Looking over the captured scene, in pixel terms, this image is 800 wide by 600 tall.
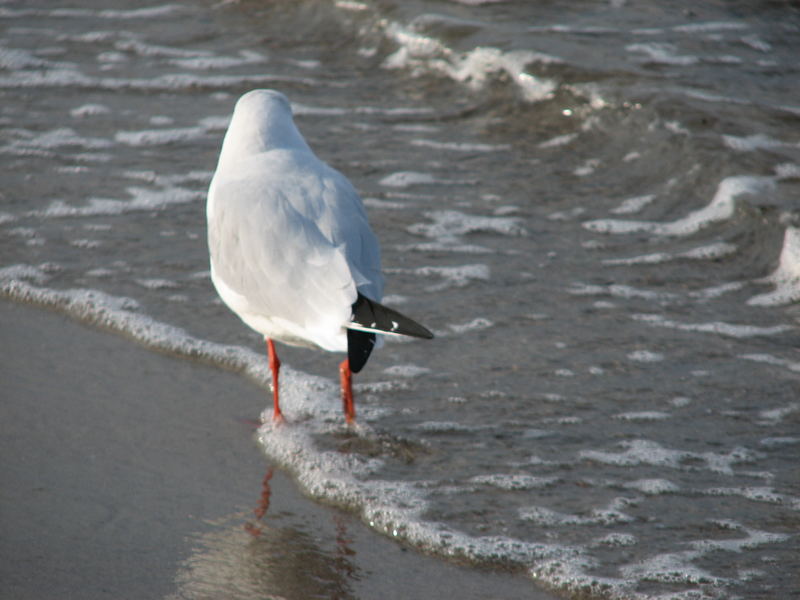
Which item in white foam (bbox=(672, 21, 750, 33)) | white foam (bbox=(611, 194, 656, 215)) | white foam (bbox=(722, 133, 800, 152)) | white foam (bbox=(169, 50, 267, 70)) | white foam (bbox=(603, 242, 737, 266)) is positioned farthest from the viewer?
white foam (bbox=(169, 50, 267, 70))

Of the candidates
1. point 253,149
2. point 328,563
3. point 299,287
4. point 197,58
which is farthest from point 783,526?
point 197,58

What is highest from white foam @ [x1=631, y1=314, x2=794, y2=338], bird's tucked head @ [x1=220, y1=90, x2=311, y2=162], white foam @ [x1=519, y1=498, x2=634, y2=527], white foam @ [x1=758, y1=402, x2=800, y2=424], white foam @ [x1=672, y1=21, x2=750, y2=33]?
white foam @ [x1=672, y1=21, x2=750, y2=33]

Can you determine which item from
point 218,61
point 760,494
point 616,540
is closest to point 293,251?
point 616,540

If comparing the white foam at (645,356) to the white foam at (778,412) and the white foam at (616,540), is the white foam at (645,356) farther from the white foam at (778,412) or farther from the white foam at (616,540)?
the white foam at (616,540)

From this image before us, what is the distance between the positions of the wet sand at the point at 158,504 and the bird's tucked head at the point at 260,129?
2.75 feet

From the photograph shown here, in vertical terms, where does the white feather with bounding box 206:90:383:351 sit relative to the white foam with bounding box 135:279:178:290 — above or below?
above

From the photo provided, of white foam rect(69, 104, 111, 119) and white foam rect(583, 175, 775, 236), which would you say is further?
white foam rect(69, 104, 111, 119)

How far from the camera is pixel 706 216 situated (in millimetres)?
5391

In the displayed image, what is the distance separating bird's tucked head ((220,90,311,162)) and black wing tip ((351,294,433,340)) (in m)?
1.11

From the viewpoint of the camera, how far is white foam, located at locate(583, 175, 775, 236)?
207 inches

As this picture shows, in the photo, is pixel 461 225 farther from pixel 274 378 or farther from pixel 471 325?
pixel 274 378

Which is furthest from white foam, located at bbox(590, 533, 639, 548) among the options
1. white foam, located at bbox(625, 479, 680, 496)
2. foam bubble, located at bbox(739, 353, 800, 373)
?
foam bubble, located at bbox(739, 353, 800, 373)

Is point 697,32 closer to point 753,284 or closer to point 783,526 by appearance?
point 753,284

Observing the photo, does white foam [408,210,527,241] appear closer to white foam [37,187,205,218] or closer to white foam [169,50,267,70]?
white foam [37,187,205,218]
